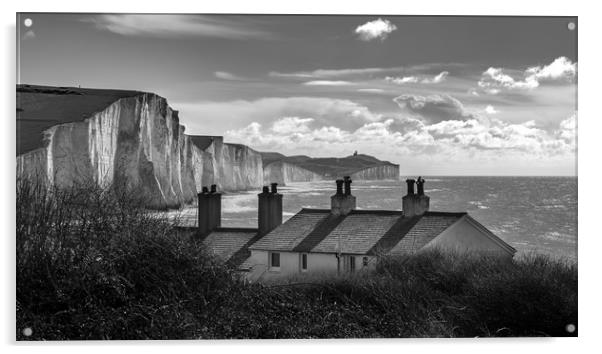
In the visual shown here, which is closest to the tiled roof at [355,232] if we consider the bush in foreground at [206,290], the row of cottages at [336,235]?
the row of cottages at [336,235]

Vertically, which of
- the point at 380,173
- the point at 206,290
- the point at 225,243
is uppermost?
the point at 380,173

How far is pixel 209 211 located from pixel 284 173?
0.64 m

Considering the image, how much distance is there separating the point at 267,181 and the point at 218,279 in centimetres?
86

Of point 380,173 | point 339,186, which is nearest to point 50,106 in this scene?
point 339,186

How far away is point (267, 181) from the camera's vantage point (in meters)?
8.62

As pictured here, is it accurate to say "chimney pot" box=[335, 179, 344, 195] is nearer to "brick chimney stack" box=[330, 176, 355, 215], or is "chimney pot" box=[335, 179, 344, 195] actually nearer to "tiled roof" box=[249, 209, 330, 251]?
"brick chimney stack" box=[330, 176, 355, 215]

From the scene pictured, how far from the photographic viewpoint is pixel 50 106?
26.8ft

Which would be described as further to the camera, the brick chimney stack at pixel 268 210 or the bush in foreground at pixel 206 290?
the brick chimney stack at pixel 268 210

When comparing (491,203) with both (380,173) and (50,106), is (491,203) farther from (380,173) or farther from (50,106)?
(50,106)

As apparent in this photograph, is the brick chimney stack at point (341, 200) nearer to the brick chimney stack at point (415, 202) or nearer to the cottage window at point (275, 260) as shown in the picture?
the brick chimney stack at point (415, 202)

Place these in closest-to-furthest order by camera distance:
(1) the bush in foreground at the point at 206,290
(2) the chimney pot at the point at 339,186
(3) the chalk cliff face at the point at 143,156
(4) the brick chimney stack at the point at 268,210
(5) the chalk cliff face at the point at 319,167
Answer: (1) the bush in foreground at the point at 206,290
(3) the chalk cliff face at the point at 143,156
(5) the chalk cliff face at the point at 319,167
(2) the chimney pot at the point at 339,186
(4) the brick chimney stack at the point at 268,210

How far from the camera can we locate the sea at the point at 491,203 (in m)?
8.37
